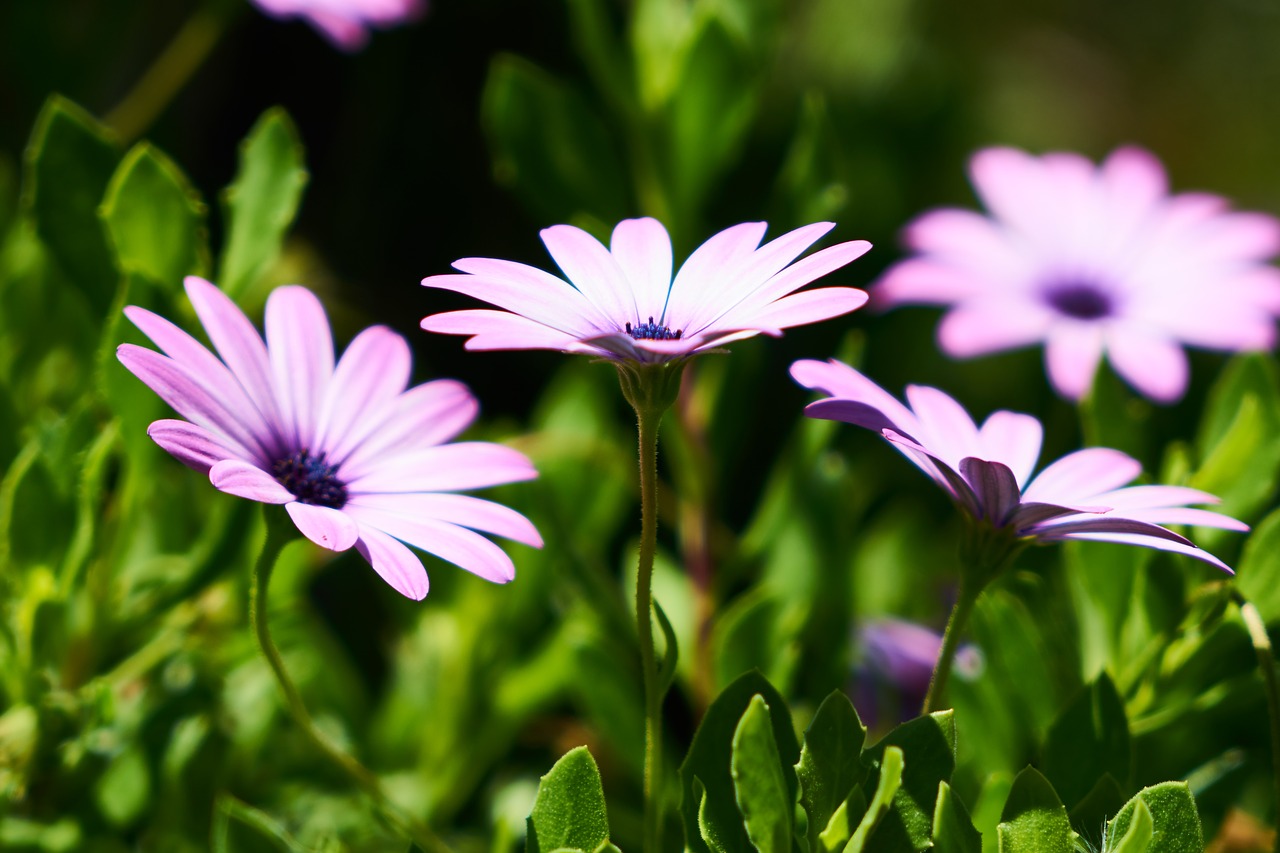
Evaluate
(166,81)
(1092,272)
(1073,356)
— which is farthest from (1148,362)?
(166,81)

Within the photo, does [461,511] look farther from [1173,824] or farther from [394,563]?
[1173,824]

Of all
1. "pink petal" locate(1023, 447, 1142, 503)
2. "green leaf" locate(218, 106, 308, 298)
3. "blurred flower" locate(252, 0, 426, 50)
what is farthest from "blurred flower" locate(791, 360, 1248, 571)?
"blurred flower" locate(252, 0, 426, 50)

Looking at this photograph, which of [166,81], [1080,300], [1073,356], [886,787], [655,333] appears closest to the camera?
[886,787]

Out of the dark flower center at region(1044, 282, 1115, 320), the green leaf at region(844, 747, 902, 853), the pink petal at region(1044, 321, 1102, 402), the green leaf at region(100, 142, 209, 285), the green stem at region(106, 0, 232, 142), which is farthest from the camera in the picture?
the green stem at region(106, 0, 232, 142)

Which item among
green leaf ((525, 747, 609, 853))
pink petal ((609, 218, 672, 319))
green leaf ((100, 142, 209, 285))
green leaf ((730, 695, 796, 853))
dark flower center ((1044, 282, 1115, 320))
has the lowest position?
green leaf ((525, 747, 609, 853))

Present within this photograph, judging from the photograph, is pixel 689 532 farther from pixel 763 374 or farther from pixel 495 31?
pixel 495 31

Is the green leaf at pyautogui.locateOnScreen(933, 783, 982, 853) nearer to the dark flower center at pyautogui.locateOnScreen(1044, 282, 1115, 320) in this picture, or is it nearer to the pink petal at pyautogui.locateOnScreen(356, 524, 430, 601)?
the pink petal at pyautogui.locateOnScreen(356, 524, 430, 601)

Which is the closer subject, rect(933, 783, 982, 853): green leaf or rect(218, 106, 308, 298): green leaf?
rect(933, 783, 982, 853): green leaf
